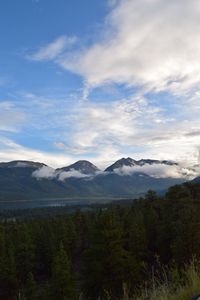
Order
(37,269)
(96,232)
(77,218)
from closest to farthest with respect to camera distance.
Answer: (96,232) < (37,269) < (77,218)

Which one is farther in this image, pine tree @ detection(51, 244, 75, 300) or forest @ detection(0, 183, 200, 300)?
pine tree @ detection(51, 244, 75, 300)

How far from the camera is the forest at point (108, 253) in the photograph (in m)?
32.2

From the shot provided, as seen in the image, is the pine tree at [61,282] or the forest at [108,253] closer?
the forest at [108,253]

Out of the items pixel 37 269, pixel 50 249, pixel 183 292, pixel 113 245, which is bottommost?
pixel 37 269

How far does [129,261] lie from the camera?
110 feet

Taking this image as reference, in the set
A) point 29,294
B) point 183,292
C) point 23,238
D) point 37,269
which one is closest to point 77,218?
point 37,269

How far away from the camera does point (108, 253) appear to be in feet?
108

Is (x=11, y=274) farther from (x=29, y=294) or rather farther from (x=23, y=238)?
(x=29, y=294)

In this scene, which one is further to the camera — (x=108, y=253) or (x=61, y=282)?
(x=61, y=282)

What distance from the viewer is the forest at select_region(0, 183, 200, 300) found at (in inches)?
1268

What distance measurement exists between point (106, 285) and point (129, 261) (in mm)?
3276

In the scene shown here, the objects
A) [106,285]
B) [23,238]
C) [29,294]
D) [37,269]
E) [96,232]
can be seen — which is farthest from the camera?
[37,269]

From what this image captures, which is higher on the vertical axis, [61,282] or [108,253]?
[108,253]

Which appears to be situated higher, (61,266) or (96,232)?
(96,232)
